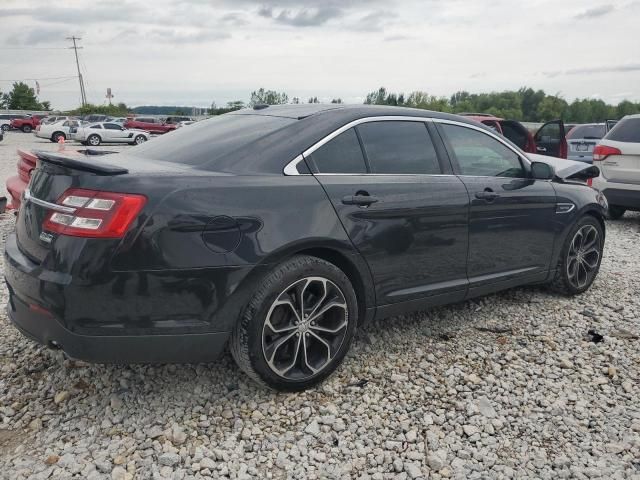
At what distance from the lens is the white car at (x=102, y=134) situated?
32.9 meters

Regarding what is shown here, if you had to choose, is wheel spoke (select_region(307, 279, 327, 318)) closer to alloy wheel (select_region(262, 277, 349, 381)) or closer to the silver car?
alloy wheel (select_region(262, 277, 349, 381))

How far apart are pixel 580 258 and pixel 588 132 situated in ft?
29.8

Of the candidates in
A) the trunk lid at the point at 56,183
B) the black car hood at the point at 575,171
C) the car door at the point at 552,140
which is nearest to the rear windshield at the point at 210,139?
the trunk lid at the point at 56,183

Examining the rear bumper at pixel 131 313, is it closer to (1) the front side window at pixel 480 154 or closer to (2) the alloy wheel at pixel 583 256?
(1) the front side window at pixel 480 154

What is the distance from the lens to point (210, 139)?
3.44 meters

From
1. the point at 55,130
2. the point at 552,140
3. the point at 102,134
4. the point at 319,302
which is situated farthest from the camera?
the point at 55,130

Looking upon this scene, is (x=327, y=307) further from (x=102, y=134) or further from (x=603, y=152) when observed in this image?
(x=102, y=134)

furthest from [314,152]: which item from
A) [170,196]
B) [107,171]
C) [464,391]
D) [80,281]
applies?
[464,391]

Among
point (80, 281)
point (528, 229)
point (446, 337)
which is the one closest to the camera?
point (80, 281)

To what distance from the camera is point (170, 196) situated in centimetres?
268

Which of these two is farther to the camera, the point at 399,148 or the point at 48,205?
the point at 399,148

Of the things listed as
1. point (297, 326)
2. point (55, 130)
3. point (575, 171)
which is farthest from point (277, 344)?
point (55, 130)

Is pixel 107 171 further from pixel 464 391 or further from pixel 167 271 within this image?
pixel 464 391

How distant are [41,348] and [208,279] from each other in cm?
160
